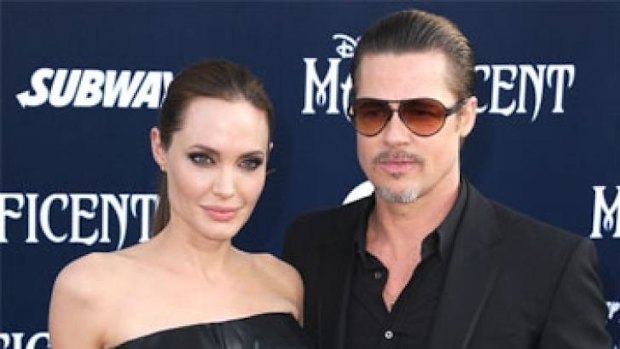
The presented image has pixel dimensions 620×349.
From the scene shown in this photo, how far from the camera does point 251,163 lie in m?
2.05

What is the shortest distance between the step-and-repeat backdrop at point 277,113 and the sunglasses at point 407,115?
1.02m

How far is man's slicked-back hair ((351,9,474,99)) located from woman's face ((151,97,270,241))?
29 cm

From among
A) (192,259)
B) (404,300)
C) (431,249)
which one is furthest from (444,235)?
(192,259)

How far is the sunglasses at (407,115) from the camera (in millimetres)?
2072

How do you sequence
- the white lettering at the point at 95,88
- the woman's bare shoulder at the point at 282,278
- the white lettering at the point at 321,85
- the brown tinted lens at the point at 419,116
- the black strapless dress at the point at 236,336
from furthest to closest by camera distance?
the white lettering at the point at 321,85 < the white lettering at the point at 95,88 < the woman's bare shoulder at the point at 282,278 < the brown tinted lens at the point at 419,116 < the black strapless dress at the point at 236,336

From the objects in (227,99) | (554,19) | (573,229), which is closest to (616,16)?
(554,19)

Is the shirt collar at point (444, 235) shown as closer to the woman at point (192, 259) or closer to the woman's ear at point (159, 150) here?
the woman at point (192, 259)

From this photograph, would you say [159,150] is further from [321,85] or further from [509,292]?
[321,85]

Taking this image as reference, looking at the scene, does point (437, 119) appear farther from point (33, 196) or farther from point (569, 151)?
point (33, 196)

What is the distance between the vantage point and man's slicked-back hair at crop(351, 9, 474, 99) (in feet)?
7.00

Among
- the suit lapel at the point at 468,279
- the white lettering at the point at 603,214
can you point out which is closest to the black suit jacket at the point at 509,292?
Answer: the suit lapel at the point at 468,279

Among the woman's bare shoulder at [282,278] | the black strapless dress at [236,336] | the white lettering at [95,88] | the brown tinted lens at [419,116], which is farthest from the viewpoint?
the white lettering at [95,88]

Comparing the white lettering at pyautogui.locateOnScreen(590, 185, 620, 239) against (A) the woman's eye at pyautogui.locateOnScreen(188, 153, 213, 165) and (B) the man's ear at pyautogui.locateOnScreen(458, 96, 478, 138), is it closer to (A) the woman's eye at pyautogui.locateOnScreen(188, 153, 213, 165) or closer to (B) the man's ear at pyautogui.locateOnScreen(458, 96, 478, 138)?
(B) the man's ear at pyautogui.locateOnScreen(458, 96, 478, 138)

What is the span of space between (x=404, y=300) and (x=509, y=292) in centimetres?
21
